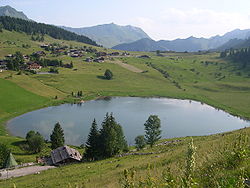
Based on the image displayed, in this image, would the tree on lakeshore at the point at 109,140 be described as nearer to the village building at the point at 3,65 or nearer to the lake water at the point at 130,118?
the lake water at the point at 130,118

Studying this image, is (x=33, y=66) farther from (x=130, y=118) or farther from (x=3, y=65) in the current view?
(x=130, y=118)

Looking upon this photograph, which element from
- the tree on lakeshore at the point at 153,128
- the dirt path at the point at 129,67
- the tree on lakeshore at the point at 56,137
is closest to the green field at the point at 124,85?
the dirt path at the point at 129,67

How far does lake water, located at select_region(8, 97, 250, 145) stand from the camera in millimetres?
73750

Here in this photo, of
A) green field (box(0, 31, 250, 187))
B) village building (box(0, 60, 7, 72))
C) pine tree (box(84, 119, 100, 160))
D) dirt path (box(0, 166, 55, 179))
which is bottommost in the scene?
dirt path (box(0, 166, 55, 179))

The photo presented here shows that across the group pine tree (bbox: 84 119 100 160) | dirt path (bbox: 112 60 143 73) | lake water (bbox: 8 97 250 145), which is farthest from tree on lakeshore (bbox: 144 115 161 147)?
dirt path (bbox: 112 60 143 73)

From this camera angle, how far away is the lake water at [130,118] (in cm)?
7375

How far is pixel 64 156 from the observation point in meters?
48.6

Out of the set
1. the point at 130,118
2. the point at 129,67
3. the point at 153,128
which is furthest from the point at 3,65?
the point at 153,128

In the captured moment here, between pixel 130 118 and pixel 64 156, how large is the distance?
4155 cm

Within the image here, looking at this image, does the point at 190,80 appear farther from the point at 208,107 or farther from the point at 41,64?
the point at 41,64

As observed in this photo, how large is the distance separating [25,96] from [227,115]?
3444 inches

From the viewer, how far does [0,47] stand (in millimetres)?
193375

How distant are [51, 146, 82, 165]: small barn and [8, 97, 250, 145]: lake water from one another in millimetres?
13936

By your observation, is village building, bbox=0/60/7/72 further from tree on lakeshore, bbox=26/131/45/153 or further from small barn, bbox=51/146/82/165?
small barn, bbox=51/146/82/165
